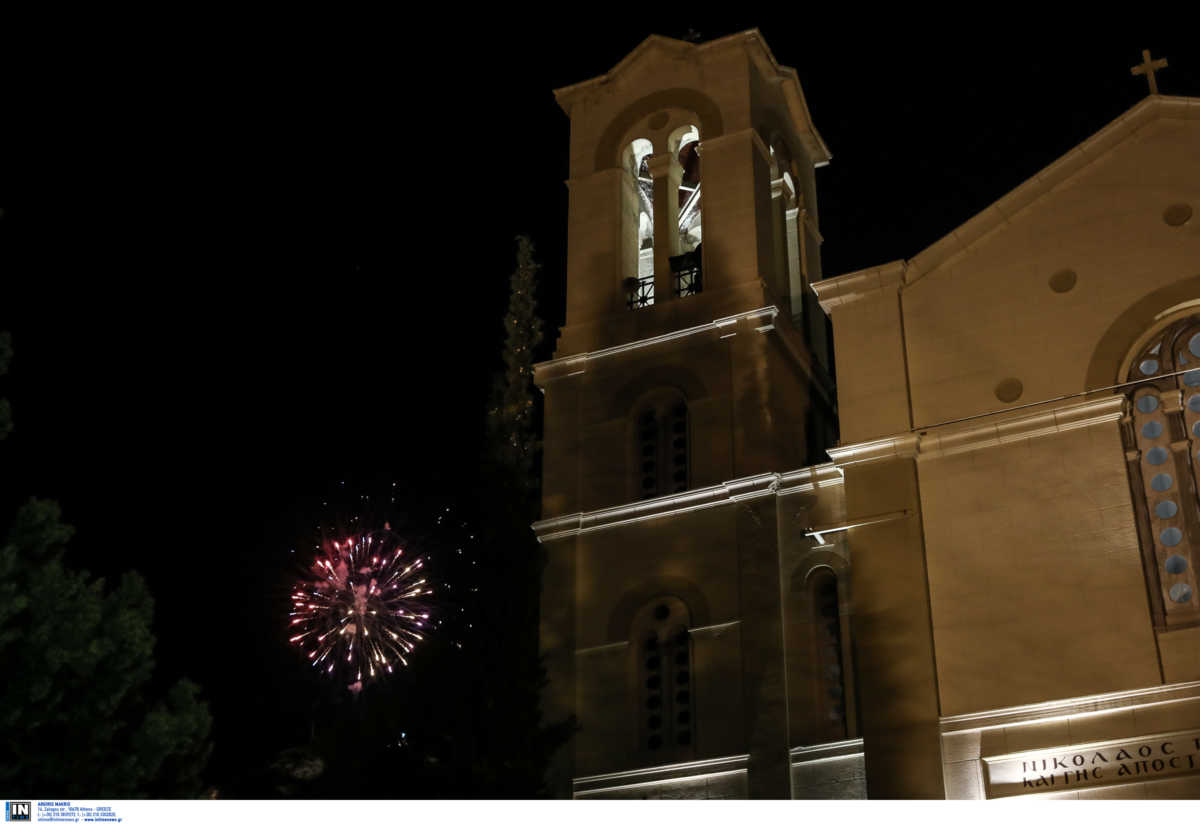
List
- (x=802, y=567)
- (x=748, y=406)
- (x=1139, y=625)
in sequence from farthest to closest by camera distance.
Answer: (x=748, y=406) → (x=802, y=567) → (x=1139, y=625)

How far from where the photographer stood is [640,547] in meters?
31.3

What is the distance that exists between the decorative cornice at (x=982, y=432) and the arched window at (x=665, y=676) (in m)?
4.45

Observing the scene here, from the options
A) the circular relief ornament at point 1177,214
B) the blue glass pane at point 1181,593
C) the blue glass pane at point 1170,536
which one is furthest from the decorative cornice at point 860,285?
the blue glass pane at point 1181,593

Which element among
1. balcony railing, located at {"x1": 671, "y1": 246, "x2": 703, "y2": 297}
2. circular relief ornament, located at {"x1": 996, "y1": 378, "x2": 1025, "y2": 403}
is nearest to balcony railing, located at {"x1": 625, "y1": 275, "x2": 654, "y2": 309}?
balcony railing, located at {"x1": 671, "y1": 246, "x2": 703, "y2": 297}

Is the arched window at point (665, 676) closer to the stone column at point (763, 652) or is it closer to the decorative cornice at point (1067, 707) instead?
the stone column at point (763, 652)

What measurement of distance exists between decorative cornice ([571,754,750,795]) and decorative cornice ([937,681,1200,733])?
4250 millimetres

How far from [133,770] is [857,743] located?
488 inches

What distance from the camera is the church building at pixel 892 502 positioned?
Result: 83.7 feet

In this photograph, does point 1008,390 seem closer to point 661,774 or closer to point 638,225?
Answer: point 661,774
